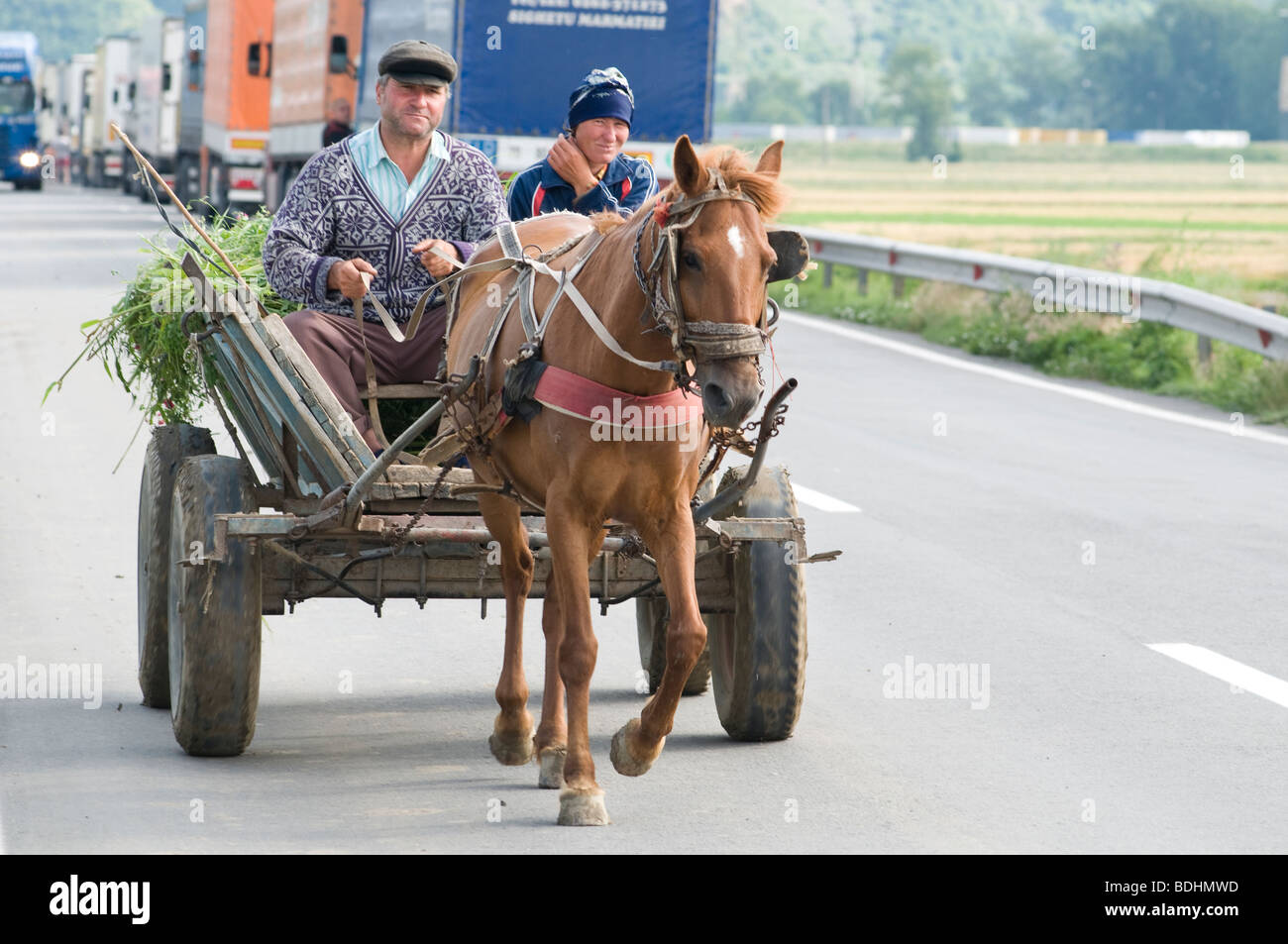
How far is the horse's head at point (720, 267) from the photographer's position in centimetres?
516

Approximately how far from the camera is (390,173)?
24.5 ft

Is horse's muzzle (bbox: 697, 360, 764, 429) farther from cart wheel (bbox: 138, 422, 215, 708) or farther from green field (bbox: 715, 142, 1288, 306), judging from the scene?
cart wheel (bbox: 138, 422, 215, 708)

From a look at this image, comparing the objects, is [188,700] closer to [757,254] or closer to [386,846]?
[386,846]

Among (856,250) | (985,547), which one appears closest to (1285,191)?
(856,250)

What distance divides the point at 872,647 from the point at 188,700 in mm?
3123

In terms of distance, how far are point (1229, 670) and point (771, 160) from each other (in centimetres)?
363

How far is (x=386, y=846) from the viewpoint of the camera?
18.9ft

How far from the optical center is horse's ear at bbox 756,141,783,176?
5.49 meters

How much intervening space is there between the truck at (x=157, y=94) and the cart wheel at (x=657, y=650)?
45.7 meters

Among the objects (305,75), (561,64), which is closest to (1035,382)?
(561,64)

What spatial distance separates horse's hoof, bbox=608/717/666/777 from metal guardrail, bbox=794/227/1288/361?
959 cm

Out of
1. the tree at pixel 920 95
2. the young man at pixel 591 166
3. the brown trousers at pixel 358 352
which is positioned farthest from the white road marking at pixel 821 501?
the tree at pixel 920 95
